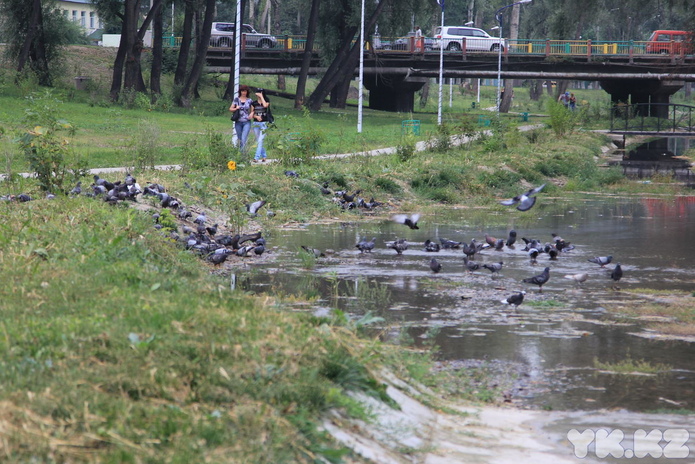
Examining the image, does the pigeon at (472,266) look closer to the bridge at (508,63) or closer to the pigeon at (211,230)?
the pigeon at (211,230)

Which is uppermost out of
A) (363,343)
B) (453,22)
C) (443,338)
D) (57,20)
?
(453,22)

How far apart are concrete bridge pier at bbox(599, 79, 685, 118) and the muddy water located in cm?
3832

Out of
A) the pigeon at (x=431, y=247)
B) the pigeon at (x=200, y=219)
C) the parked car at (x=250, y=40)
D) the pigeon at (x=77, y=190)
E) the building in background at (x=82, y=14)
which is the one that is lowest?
the pigeon at (x=431, y=247)

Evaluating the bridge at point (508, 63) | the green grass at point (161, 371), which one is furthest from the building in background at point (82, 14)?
the green grass at point (161, 371)

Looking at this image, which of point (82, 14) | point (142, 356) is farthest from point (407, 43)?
point (142, 356)

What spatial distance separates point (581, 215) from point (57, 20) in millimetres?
33922

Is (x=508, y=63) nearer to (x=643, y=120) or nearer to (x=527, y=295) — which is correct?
(x=643, y=120)

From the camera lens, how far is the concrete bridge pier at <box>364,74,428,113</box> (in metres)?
52.3

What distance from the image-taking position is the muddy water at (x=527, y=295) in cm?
657

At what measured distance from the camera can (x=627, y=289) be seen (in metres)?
9.85

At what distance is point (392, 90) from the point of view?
53969 millimetres

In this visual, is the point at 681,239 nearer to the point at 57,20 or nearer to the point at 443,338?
the point at 443,338

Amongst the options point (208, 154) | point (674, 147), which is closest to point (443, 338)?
point (208, 154)

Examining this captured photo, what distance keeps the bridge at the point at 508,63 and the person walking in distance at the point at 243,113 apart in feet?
104
